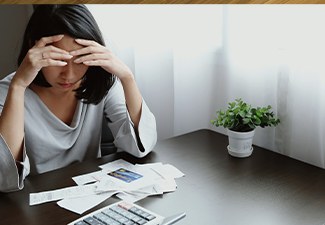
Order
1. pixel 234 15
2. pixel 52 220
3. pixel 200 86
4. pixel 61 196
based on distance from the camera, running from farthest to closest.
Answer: pixel 200 86, pixel 234 15, pixel 61 196, pixel 52 220

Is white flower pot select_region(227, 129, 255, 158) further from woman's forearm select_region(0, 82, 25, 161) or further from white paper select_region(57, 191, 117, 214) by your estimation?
woman's forearm select_region(0, 82, 25, 161)

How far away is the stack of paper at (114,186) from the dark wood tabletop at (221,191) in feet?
0.09

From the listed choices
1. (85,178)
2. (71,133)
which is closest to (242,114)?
(85,178)

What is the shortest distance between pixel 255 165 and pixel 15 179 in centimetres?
83

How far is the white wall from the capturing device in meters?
1.81

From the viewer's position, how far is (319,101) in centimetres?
118

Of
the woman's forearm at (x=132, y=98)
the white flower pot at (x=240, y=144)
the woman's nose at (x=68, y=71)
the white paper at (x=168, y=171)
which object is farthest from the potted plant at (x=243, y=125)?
the woman's nose at (x=68, y=71)

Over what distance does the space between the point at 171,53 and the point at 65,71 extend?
82 cm

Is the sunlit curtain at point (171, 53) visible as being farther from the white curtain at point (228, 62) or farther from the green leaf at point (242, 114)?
the green leaf at point (242, 114)

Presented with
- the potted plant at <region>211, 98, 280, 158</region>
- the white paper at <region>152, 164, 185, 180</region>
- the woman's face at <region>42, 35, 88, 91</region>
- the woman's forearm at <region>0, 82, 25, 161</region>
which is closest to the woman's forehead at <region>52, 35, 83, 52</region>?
the woman's face at <region>42, 35, 88, 91</region>

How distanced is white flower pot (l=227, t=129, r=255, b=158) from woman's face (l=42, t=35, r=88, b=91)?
0.65 m

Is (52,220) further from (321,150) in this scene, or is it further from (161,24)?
(161,24)

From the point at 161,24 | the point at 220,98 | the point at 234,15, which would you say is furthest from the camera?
the point at 161,24

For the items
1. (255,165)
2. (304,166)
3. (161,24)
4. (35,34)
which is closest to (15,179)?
(35,34)
